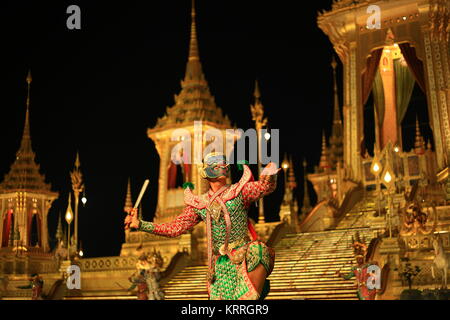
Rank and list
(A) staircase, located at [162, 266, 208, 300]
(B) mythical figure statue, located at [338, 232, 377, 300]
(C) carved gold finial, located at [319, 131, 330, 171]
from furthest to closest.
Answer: (C) carved gold finial, located at [319, 131, 330, 171]
(A) staircase, located at [162, 266, 208, 300]
(B) mythical figure statue, located at [338, 232, 377, 300]

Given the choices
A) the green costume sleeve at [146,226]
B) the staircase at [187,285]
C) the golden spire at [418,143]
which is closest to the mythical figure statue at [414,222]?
the staircase at [187,285]

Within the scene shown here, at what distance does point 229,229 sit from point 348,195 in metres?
17.1

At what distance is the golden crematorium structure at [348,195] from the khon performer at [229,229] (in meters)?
7.19

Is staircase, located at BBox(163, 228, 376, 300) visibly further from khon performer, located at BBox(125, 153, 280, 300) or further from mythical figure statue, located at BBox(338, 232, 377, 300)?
A: khon performer, located at BBox(125, 153, 280, 300)

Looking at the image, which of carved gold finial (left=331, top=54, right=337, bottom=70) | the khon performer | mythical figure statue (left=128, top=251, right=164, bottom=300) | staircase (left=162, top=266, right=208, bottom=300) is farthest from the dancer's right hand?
carved gold finial (left=331, top=54, right=337, bottom=70)

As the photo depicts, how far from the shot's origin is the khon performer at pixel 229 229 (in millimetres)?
5711

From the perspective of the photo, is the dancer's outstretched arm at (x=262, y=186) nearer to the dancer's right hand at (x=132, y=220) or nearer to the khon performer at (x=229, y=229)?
the khon performer at (x=229, y=229)

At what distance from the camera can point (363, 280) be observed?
12586mm

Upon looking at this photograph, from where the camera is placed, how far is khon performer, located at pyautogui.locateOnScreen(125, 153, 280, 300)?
18.7ft

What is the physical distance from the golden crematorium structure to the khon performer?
7.19 m

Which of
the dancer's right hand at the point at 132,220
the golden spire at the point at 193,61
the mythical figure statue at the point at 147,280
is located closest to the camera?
the dancer's right hand at the point at 132,220

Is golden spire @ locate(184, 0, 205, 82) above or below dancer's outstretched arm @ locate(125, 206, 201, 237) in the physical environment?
above
